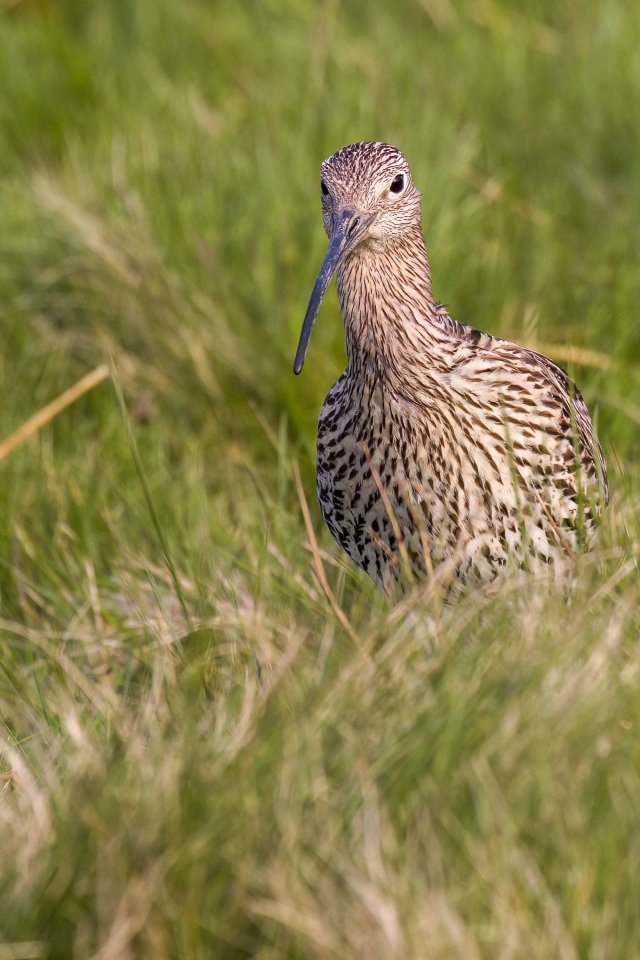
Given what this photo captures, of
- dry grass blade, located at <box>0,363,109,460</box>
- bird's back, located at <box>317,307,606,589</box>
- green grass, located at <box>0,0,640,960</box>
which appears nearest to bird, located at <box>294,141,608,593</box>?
bird's back, located at <box>317,307,606,589</box>

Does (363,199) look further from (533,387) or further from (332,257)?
(533,387)

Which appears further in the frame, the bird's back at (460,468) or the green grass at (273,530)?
the bird's back at (460,468)

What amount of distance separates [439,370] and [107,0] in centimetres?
489

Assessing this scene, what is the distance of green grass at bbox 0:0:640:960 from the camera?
2.58 meters

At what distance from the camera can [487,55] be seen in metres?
7.13

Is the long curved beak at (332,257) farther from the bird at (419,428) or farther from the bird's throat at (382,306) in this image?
the bird's throat at (382,306)

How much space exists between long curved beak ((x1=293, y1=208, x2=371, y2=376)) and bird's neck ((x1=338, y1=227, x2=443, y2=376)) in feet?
0.50

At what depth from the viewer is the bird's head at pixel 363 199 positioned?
397cm

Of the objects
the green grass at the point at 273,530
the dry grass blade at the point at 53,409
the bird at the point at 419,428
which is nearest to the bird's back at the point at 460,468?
the bird at the point at 419,428

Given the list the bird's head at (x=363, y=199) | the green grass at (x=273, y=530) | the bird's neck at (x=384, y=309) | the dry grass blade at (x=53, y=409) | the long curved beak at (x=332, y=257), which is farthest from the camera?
the dry grass blade at (x=53, y=409)

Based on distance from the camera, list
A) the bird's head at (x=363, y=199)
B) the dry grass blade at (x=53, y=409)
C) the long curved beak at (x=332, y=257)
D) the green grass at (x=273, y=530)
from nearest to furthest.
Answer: the green grass at (x=273, y=530), the long curved beak at (x=332, y=257), the bird's head at (x=363, y=199), the dry grass blade at (x=53, y=409)

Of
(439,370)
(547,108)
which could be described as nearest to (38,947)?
(439,370)

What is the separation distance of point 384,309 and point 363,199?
0.29 m

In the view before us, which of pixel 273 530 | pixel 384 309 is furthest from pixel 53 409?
pixel 384 309
